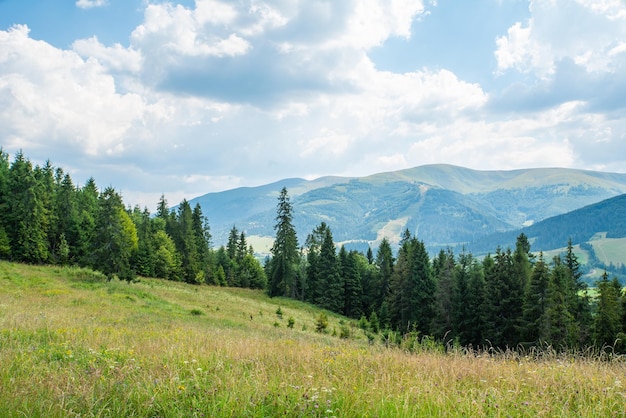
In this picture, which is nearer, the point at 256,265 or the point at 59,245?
the point at 59,245

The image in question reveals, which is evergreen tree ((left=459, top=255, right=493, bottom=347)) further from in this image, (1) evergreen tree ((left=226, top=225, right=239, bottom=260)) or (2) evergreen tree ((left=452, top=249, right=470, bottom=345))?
(1) evergreen tree ((left=226, top=225, right=239, bottom=260))

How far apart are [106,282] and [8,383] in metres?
35.3

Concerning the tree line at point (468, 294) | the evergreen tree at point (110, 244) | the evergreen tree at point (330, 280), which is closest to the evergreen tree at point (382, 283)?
the tree line at point (468, 294)

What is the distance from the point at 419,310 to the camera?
185 ft

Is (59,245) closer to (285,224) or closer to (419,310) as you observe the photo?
(285,224)

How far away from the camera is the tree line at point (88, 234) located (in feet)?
130

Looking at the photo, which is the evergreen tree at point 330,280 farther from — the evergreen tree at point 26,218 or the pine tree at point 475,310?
the evergreen tree at point 26,218

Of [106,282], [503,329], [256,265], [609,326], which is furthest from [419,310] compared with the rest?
[256,265]

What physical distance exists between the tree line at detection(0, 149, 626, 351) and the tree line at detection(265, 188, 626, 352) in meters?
0.14

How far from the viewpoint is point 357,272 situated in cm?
7531

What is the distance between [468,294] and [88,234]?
55.6 meters

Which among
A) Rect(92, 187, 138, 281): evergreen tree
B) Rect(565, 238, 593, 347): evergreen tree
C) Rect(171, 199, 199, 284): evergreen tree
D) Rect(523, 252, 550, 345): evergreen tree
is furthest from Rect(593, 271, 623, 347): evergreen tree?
Rect(171, 199, 199, 284): evergreen tree

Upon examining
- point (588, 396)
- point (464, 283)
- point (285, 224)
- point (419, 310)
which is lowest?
point (419, 310)

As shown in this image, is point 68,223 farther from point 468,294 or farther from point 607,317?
point 607,317
